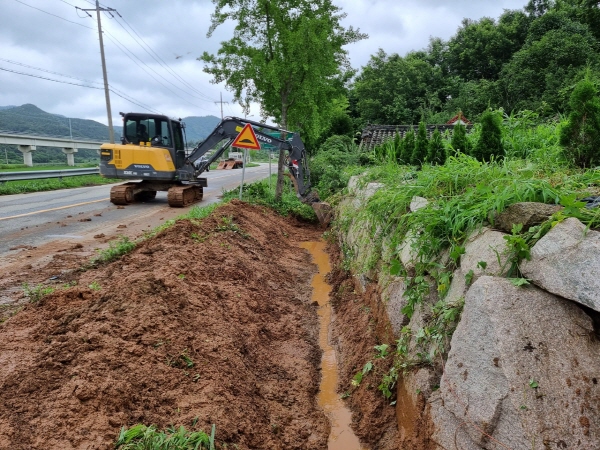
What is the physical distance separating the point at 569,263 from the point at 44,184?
19.2m

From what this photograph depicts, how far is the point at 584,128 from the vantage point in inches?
171

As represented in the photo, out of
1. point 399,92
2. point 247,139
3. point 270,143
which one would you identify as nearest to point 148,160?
point 247,139

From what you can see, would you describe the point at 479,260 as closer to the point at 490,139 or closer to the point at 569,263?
the point at 569,263

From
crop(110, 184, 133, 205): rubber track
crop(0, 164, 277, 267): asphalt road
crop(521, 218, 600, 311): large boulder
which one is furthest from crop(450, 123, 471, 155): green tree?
crop(110, 184, 133, 205): rubber track

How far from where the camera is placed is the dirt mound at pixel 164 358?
2621 mm

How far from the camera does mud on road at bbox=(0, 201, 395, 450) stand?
263 cm

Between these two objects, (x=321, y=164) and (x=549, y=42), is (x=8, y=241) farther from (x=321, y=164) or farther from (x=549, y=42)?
(x=549, y=42)

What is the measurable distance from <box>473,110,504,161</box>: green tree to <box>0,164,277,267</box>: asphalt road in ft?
21.9

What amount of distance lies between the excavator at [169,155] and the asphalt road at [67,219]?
0.65 m

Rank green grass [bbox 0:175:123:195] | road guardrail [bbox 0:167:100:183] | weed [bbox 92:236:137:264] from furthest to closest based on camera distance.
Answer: road guardrail [bbox 0:167:100:183], green grass [bbox 0:175:123:195], weed [bbox 92:236:137:264]

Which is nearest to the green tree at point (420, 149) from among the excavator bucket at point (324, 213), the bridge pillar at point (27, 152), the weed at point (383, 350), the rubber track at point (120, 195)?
the excavator bucket at point (324, 213)

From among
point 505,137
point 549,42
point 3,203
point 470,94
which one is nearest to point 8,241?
point 3,203

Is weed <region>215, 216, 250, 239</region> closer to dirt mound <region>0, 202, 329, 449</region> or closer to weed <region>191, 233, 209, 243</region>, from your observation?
weed <region>191, 233, 209, 243</region>

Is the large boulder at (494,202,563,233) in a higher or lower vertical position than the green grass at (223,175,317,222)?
higher
